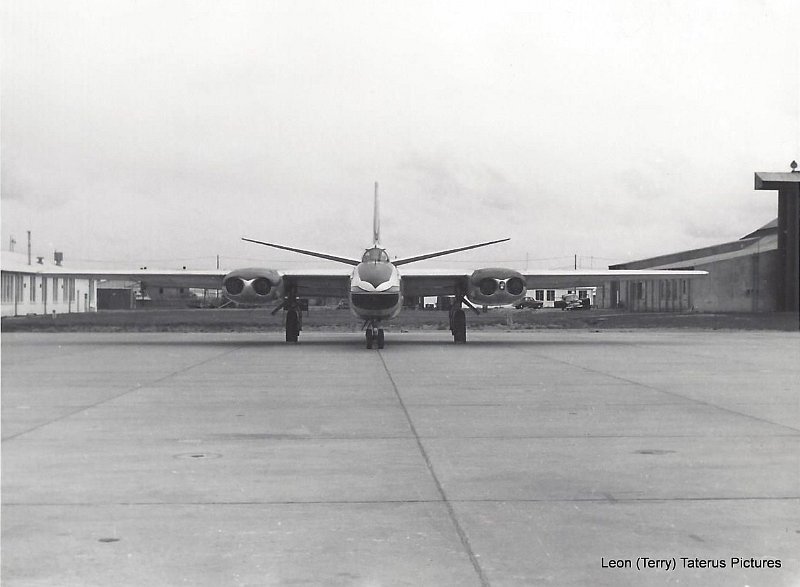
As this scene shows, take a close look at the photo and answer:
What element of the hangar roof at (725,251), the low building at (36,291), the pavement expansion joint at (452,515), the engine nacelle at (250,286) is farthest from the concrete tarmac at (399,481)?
the hangar roof at (725,251)

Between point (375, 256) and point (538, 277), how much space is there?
247 inches

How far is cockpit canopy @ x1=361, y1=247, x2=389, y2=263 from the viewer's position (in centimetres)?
2431

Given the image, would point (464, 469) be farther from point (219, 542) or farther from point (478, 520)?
point (219, 542)

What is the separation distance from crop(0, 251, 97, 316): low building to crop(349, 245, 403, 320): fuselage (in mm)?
22070

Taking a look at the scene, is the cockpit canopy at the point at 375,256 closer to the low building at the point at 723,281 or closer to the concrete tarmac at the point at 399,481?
the concrete tarmac at the point at 399,481

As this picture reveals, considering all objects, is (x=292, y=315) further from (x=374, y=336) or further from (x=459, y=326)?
(x=374, y=336)

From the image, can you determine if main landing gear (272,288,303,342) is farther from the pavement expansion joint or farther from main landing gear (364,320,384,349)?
the pavement expansion joint

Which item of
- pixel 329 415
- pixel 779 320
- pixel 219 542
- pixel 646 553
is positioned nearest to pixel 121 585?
pixel 219 542

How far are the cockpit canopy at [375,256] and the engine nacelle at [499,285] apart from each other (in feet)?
10.9

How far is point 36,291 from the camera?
185 feet

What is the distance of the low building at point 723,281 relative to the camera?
5412 centimetres

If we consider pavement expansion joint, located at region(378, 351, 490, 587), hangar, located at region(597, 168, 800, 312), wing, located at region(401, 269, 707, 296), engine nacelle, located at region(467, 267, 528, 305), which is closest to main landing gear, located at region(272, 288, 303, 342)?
wing, located at region(401, 269, 707, 296)

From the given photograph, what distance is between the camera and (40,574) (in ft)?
14.5


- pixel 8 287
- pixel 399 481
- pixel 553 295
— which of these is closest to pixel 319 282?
pixel 399 481
